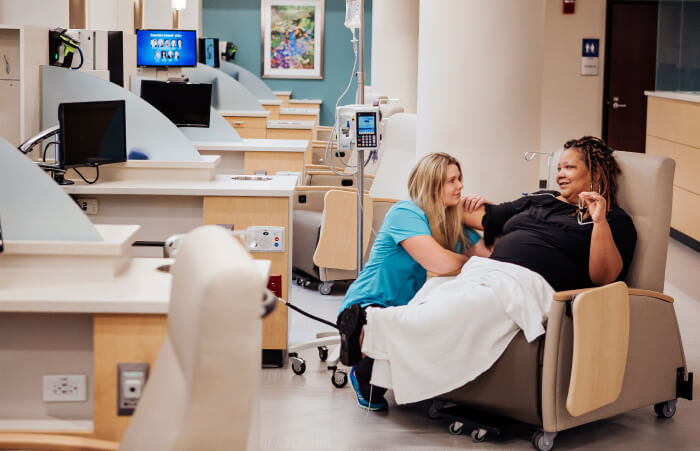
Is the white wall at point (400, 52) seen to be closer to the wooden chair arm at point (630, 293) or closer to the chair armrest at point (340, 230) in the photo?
the chair armrest at point (340, 230)

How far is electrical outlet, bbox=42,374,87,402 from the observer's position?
7.63ft

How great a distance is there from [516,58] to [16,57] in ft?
7.72

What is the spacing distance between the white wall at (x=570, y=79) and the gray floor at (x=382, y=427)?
7473 mm

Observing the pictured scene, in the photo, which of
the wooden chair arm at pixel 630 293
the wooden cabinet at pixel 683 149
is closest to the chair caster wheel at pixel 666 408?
the wooden chair arm at pixel 630 293

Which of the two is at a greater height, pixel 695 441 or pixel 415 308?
pixel 415 308

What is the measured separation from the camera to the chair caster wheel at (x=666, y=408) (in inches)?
147

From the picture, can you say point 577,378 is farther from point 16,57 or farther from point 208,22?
point 208,22

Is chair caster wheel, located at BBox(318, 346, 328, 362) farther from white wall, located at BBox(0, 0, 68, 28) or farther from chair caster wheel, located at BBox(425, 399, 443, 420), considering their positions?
white wall, located at BBox(0, 0, 68, 28)

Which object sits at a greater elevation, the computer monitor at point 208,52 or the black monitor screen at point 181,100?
the computer monitor at point 208,52

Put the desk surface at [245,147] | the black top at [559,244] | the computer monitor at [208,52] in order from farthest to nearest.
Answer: the computer monitor at [208,52], the desk surface at [245,147], the black top at [559,244]

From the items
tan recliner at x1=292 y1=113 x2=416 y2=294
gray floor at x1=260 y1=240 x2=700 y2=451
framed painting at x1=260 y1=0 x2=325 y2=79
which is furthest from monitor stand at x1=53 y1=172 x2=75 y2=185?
framed painting at x1=260 y1=0 x2=325 y2=79

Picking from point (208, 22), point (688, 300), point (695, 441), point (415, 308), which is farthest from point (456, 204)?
point (208, 22)

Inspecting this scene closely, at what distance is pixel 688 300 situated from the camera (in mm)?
5812

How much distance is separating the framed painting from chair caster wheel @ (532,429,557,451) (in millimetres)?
12329
